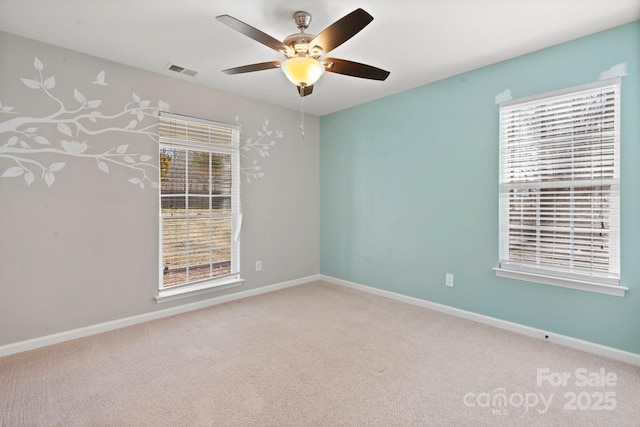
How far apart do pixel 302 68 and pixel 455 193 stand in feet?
7.01

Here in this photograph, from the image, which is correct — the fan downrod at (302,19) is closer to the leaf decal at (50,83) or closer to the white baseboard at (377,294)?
the leaf decal at (50,83)

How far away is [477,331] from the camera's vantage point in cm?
295

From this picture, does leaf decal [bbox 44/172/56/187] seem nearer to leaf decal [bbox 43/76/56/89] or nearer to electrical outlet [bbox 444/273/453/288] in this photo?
leaf decal [bbox 43/76/56/89]

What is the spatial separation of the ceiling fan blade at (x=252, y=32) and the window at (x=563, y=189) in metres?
2.16

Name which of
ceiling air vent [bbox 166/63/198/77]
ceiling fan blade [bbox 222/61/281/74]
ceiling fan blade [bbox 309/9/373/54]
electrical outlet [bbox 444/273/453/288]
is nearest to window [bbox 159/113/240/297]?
ceiling air vent [bbox 166/63/198/77]

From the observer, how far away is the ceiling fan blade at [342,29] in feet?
5.58

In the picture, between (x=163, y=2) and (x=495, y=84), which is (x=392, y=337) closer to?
(x=495, y=84)

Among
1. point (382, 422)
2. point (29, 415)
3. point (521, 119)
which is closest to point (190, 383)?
point (29, 415)

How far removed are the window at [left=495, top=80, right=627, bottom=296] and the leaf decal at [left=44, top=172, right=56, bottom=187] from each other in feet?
13.3

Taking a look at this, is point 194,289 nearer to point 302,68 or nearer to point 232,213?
point 232,213

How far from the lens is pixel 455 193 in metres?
3.35

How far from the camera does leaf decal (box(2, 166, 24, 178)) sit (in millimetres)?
2486

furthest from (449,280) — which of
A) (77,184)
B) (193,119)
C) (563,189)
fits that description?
(77,184)

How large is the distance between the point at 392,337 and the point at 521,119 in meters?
2.33
